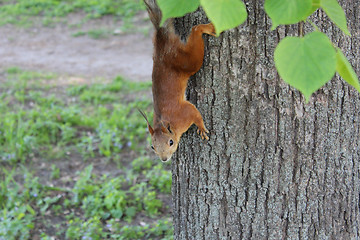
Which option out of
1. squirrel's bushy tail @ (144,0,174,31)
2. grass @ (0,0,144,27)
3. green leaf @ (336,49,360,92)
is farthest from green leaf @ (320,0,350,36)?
grass @ (0,0,144,27)

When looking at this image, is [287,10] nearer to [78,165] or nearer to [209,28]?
[209,28]

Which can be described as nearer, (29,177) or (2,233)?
(2,233)

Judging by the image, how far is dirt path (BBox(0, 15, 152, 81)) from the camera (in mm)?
6625

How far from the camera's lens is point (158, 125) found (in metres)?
1.76

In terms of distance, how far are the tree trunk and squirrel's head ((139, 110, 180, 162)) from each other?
0.11m

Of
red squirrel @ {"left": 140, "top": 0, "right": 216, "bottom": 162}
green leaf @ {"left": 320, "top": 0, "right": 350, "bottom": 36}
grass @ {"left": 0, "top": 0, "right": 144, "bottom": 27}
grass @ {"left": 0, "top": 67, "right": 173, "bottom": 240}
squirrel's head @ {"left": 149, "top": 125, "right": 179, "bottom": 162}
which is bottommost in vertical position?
grass @ {"left": 0, "top": 67, "right": 173, "bottom": 240}

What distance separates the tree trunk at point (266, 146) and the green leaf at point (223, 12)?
29.6 inches

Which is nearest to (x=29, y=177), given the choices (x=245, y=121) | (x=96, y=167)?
(x=96, y=167)

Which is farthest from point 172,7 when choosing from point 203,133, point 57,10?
point 57,10

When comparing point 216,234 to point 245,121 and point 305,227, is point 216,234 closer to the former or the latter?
point 305,227

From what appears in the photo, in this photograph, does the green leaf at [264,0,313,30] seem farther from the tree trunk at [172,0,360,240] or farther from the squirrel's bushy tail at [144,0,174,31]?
the squirrel's bushy tail at [144,0,174,31]

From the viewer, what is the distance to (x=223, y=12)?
31.7 inches

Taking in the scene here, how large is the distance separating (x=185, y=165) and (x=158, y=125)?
25 cm

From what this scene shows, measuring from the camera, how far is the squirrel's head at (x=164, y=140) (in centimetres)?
173
